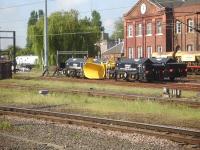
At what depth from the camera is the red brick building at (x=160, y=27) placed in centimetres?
6731

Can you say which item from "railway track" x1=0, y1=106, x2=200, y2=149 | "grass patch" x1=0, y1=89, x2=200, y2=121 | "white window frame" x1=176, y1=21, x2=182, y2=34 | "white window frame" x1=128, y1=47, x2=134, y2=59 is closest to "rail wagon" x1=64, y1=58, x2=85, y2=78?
"grass patch" x1=0, y1=89, x2=200, y2=121

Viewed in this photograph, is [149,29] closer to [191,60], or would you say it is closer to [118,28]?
[191,60]

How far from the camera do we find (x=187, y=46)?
68.2 m

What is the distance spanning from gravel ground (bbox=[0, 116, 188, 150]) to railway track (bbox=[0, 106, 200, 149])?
26 centimetres

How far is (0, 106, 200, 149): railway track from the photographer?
39.5 feet

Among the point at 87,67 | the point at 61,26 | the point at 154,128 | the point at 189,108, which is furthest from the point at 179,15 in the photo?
the point at 154,128

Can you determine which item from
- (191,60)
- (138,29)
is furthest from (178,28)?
(191,60)

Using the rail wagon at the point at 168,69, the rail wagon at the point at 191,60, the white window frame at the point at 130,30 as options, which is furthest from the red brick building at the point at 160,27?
the rail wagon at the point at 168,69

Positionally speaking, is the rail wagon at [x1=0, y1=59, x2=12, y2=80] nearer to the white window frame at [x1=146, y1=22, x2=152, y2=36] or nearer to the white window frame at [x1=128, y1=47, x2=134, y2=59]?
the white window frame at [x1=146, y1=22, x2=152, y2=36]

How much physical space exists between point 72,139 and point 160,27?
60.9 meters

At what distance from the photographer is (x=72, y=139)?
1231 centimetres

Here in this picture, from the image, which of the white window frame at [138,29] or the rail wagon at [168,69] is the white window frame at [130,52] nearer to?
the white window frame at [138,29]

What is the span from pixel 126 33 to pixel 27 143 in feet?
227

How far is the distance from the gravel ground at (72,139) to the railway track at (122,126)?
262 millimetres
